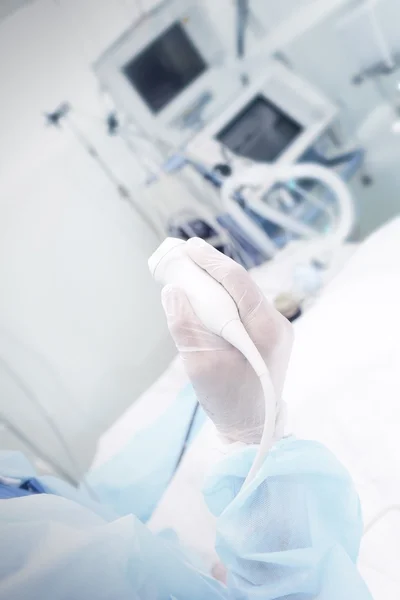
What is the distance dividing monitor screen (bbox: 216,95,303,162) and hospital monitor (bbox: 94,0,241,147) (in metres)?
0.16

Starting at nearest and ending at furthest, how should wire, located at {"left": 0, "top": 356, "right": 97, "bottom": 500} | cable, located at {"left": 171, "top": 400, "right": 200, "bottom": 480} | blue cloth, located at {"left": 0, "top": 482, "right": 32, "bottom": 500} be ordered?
1. blue cloth, located at {"left": 0, "top": 482, "right": 32, "bottom": 500}
2. cable, located at {"left": 171, "top": 400, "right": 200, "bottom": 480}
3. wire, located at {"left": 0, "top": 356, "right": 97, "bottom": 500}

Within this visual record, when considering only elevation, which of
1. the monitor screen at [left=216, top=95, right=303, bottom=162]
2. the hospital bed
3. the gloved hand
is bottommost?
the hospital bed

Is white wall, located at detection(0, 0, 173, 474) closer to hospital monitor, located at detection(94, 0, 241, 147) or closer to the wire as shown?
the wire

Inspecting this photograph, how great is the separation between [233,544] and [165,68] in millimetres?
1964

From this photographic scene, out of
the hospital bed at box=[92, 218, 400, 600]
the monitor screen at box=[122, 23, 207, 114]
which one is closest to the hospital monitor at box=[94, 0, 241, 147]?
the monitor screen at box=[122, 23, 207, 114]

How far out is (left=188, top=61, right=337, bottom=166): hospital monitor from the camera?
1.96 meters

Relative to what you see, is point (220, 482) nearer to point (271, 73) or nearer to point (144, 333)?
point (144, 333)

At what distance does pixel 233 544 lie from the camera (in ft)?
1.90

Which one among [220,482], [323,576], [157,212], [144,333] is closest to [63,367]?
[144,333]

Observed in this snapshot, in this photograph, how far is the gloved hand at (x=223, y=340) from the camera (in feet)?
1.93

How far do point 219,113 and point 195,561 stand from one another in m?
1.84

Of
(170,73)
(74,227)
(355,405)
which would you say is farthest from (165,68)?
(355,405)

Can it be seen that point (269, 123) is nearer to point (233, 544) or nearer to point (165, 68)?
point (165, 68)

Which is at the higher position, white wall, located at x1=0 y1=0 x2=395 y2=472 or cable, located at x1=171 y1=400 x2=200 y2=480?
white wall, located at x1=0 y1=0 x2=395 y2=472
